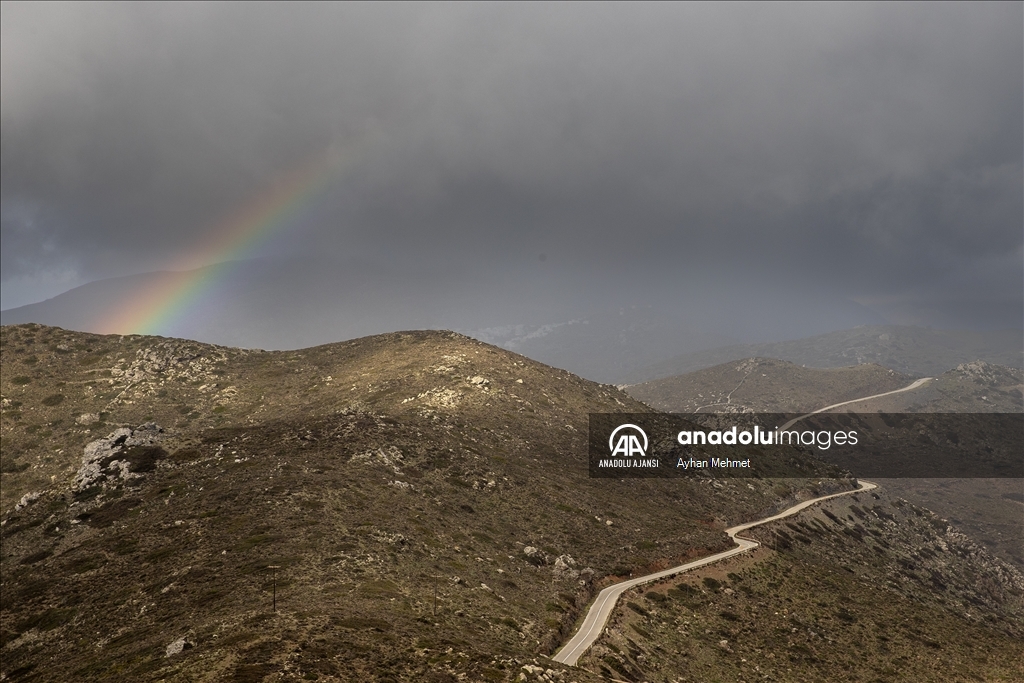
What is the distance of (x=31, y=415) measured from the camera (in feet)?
375

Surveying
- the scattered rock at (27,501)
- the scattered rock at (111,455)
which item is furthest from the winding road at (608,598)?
the scattered rock at (27,501)

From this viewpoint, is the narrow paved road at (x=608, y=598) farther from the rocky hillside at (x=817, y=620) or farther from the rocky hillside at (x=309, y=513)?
the rocky hillside at (x=309, y=513)

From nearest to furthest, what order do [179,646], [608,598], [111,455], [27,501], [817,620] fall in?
[179,646], [608,598], [817,620], [27,501], [111,455]

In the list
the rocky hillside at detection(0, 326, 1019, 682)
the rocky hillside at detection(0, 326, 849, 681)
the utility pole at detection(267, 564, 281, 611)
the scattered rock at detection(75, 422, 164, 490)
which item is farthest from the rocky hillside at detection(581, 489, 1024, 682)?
the scattered rock at detection(75, 422, 164, 490)

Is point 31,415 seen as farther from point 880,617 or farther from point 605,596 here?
point 880,617

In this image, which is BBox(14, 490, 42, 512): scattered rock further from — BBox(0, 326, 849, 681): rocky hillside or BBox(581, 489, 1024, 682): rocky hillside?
BBox(581, 489, 1024, 682): rocky hillside

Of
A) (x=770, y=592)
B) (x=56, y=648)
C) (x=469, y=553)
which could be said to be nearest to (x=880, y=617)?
(x=770, y=592)

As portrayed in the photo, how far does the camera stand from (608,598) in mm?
64062

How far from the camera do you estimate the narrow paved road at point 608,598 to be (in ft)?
161

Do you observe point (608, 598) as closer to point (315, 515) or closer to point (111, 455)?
point (315, 515)

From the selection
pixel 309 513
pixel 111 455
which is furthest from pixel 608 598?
pixel 111 455

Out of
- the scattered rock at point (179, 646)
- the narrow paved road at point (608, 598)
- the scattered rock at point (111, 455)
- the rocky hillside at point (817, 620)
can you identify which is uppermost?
the scattered rock at point (111, 455)

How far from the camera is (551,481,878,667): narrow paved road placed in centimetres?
4922

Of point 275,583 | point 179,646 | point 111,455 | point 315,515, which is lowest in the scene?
point 179,646
